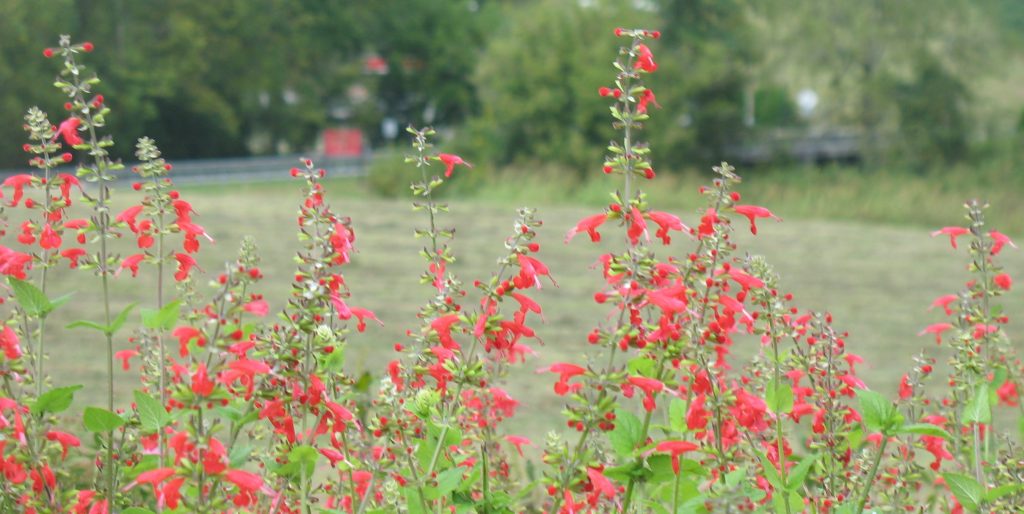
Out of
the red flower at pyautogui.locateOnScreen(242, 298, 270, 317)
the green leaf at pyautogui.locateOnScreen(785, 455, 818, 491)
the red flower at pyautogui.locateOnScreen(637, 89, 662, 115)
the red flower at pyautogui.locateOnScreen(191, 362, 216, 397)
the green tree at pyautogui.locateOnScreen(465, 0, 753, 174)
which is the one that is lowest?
the green leaf at pyautogui.locateOnScreen(785, 455, 818, 491)

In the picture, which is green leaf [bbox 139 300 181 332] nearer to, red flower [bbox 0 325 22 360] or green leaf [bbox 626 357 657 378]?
red flower [bbox 0 325 22 360]

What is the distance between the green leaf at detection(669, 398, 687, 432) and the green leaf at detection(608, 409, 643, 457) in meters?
0.20

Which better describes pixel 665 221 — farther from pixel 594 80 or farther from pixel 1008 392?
pixel 594 80

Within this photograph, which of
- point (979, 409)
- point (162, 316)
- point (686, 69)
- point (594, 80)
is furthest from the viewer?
point (686, 69)

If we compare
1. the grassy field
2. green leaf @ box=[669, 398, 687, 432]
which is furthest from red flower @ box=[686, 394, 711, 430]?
the grassy field

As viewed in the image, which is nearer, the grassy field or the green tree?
the grassy field

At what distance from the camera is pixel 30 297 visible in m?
2.35

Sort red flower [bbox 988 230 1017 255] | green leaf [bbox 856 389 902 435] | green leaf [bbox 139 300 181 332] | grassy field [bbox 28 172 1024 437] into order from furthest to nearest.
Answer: grassy field [bbox 28 172 1024 437] → red flower [bbox 988 230 1017 255] → green leaf [bbox 856 389 902 435] → green leaf [bbox 139 300 181 332]

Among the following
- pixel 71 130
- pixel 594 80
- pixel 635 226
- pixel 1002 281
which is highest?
pixel 594 80

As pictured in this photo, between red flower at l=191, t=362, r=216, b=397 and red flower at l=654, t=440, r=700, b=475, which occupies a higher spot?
red flower at l=191, t=362, r=216, b=397

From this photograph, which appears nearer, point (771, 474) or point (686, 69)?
point (771, 474)

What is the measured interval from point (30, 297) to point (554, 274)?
1187cm

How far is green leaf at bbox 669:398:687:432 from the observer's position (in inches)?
96.8

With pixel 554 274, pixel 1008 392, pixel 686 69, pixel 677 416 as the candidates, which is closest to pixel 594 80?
pixel 686 69
